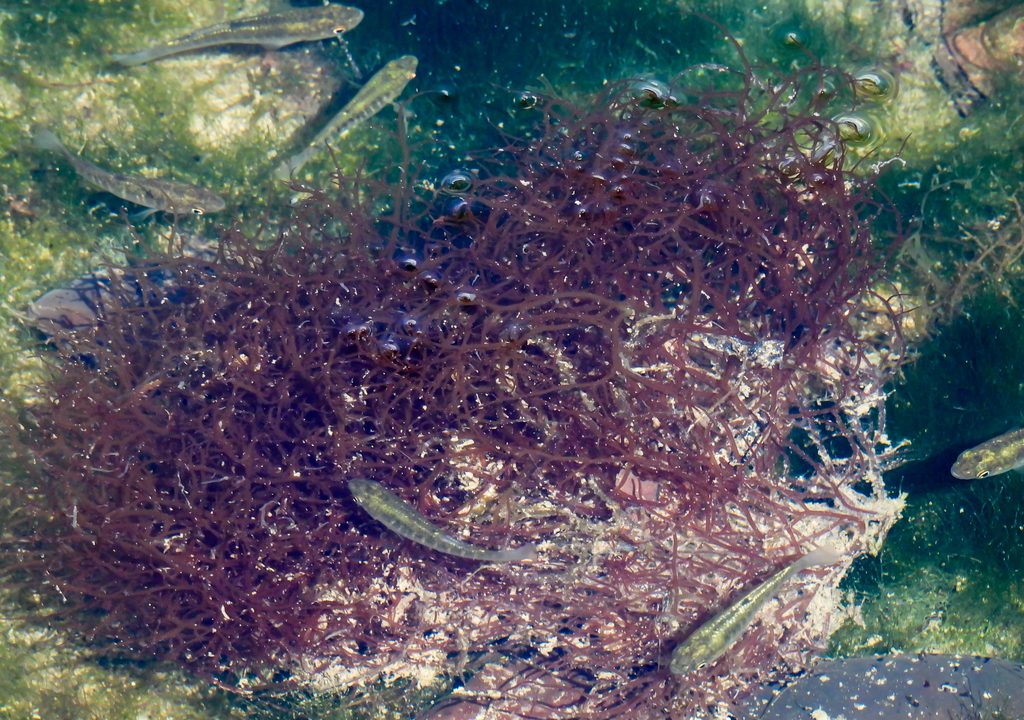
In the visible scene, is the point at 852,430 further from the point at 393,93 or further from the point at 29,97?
the point at 29,97

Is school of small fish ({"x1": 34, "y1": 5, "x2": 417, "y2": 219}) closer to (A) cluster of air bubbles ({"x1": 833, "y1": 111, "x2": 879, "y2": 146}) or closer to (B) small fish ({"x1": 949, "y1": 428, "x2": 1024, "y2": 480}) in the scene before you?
(A) cluster of air bubbles ({"x1": 833, "y1": 111, "x2": 879, "y2": 146})

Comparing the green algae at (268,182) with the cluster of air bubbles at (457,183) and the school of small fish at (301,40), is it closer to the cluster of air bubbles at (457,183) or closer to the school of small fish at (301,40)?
the school of small fish at (301,40)

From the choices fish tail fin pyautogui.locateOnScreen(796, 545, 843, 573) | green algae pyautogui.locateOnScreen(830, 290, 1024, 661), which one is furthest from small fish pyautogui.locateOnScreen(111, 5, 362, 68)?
fish tail fin pyautogui.locateOnScreen(796, 545, 843, 573)

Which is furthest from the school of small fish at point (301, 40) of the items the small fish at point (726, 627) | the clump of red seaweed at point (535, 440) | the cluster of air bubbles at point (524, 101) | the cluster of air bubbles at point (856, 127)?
the small fish at point (726, 627)

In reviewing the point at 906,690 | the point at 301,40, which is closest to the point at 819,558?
the point at 906,690

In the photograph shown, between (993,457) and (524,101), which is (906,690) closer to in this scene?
(993,457)

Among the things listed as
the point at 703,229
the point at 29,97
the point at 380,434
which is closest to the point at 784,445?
the point at 703,229
